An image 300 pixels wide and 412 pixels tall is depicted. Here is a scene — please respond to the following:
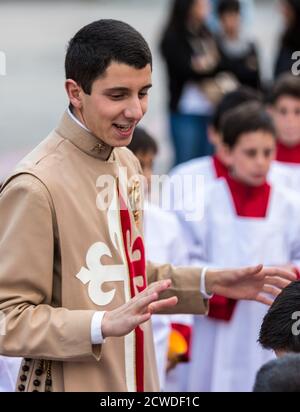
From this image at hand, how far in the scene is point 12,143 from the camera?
38.0ft

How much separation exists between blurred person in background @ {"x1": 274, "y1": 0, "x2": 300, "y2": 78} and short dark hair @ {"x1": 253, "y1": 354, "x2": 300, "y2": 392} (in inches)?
267

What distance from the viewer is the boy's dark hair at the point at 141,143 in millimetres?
5000

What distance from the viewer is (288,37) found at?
31.4ft

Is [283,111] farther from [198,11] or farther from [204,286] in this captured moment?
[204,286]

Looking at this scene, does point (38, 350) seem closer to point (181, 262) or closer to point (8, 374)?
point (8, 374)

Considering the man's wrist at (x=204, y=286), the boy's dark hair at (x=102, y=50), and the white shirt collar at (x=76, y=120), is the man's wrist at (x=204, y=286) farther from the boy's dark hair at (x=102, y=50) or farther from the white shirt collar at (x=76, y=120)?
the boy's dark hair at (x=102, y=50)

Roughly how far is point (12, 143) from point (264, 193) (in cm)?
648

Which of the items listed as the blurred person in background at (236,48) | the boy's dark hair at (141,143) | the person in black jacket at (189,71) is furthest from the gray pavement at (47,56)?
the boy's dark hair at (141,143)

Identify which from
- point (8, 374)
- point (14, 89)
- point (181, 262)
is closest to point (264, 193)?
point (181, 262)

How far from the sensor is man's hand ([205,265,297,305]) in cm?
363

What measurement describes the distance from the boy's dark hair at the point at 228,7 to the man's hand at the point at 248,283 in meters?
5.78

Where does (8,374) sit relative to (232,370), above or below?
above

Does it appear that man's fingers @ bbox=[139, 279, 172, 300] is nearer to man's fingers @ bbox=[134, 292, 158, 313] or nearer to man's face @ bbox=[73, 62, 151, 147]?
man's fingers @ bbox=[134, 292, 158, 313]

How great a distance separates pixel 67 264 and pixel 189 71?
587 cm
